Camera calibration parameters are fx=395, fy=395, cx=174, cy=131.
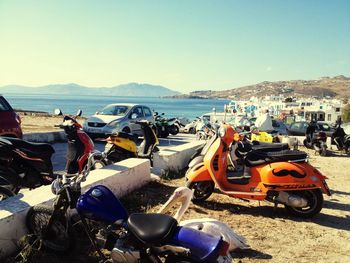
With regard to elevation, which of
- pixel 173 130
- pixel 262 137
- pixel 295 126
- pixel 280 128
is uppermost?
A: pixel 262 137

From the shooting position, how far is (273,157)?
6066 millimetres

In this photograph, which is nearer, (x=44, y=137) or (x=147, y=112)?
(x=44, y=137)

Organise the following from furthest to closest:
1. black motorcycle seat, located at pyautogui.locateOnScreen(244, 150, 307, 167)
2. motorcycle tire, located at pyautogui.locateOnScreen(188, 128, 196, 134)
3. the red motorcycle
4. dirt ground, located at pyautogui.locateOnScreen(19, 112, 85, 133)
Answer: motorcycle tire, located at pyautogui.locateOnScreen(188, 128, 196, 134) < dirt ground, located at pyautogui.locateOnScreen(19, 112, 85, 133) < the red motorcycle < black motorcycle seat, located at pyautogui.locateOnScreen(244, 150, 307, 167)

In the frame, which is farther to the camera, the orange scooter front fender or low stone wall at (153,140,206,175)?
low stone wall at (153,140,206,175)

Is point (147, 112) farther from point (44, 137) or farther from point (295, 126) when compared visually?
point (295, 126)

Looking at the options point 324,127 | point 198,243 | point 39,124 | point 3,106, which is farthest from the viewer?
point 39,124

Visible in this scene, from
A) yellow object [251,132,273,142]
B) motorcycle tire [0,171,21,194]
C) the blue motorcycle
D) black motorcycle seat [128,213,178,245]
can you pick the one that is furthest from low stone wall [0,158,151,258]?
yellow object [251,132,273,142]

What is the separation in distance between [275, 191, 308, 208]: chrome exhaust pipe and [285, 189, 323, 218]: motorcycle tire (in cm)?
8

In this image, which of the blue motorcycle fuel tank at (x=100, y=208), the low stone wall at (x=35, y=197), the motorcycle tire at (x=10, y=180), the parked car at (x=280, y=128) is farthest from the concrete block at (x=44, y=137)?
the parked car at (x=280, y=128)

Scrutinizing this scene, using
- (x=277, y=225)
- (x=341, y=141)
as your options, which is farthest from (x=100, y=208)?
(x=341, y=141)

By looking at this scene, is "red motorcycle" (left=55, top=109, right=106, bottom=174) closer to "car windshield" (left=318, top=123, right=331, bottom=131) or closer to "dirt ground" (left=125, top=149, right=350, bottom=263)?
"dirt ground" (left=125, top=149, right=350, bottom=263)

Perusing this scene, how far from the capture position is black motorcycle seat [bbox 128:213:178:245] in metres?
2.99

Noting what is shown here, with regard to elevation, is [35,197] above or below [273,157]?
below

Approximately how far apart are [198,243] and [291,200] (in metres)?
3.24
